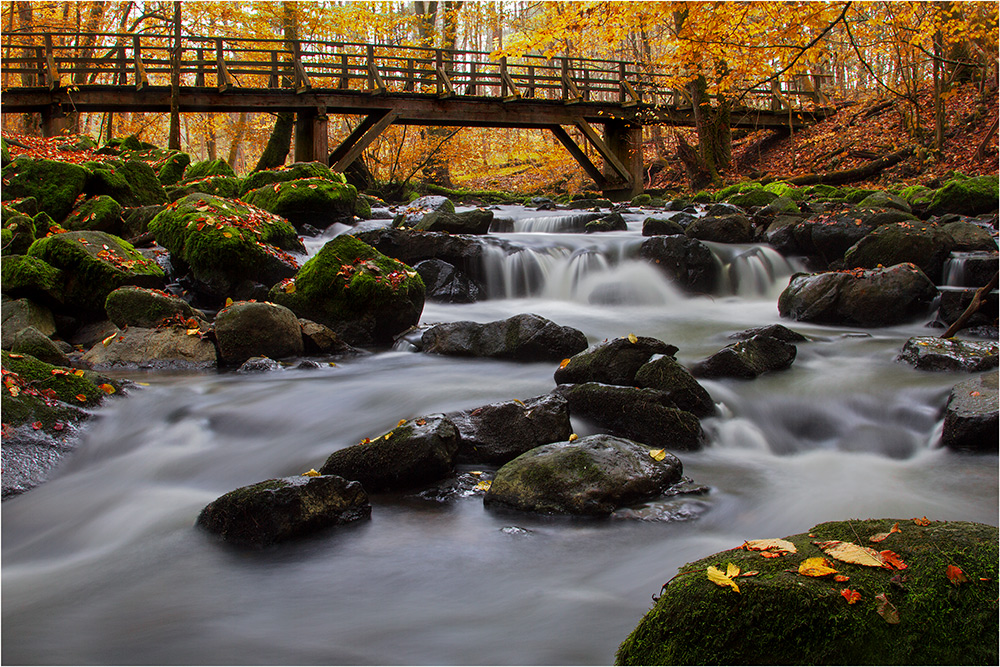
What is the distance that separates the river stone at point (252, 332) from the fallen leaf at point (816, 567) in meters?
5.80

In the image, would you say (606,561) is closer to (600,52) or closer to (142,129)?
(142,129)

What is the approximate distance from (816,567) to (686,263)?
29.6ft

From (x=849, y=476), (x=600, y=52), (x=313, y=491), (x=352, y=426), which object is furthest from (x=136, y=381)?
(x=600, y=52)

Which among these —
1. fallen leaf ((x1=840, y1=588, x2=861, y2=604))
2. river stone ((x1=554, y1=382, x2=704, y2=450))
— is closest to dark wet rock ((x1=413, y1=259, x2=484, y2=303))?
river stone ((x1=554, y1=382, x2=704, y2=450))

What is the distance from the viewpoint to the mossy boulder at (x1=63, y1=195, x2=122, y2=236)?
35.1 ft

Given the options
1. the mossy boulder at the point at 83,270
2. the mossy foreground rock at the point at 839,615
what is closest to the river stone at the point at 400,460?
the mossy foreground rock at the point at 839,615

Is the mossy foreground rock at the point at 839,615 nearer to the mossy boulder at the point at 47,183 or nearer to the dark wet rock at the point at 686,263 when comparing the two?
the dark wet rock at the point at 686,263

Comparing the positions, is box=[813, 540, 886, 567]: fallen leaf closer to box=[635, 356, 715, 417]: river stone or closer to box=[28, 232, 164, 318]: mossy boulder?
box=[635, 356, 715, 417]: river stone

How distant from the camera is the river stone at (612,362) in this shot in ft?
18.1

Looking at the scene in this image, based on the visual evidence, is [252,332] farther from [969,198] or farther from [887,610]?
[969,198]

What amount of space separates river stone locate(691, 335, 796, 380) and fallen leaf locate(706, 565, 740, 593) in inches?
170

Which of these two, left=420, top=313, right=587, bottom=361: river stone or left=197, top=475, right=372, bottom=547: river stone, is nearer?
left=197, top=475, right=372, bottom=547: river stone

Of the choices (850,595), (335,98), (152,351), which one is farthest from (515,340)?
(335,98)

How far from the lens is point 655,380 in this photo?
17.1 feet
